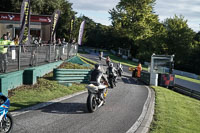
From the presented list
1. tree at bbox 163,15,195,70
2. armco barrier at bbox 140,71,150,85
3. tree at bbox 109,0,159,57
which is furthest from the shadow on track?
tree at bbox 163,15,195,70

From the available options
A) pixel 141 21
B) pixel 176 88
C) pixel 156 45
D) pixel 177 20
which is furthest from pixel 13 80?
pixel 177 20

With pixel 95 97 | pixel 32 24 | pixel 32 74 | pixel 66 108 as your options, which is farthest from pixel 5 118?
pixel 32 24

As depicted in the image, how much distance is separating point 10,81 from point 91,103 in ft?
12.9

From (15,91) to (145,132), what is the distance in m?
6.17

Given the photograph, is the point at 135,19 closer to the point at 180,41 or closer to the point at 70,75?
the point at 180,41

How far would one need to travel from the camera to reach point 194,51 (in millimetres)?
55031

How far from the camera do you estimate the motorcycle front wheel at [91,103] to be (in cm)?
880

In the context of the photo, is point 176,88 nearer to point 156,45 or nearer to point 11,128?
point 11,128

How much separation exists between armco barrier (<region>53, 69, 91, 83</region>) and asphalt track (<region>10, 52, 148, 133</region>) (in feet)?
11.8

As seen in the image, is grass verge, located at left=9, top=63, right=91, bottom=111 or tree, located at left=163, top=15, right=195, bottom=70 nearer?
grass verge, located at left=9, top=63, right=91, bottom=111

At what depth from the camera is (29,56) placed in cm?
1251

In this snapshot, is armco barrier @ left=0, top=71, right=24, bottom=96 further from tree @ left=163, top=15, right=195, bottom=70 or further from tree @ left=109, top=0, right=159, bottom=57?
tree @ left=163, top=15, right=195, bottom=70

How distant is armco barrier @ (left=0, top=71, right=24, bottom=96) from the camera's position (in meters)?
9.39

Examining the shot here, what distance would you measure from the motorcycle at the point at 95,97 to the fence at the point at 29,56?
3.96 m
